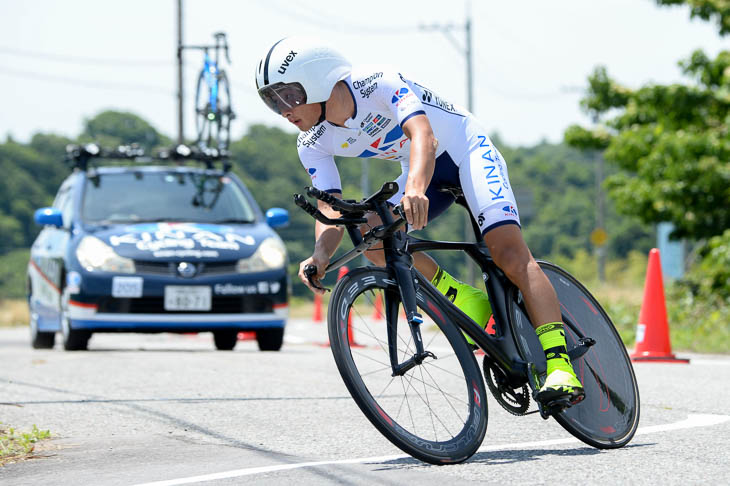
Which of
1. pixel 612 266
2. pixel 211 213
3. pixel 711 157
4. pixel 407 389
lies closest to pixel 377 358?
pixel 407 389

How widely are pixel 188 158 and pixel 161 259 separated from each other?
1.92 meters

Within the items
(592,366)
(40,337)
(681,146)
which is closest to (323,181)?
(592,366)

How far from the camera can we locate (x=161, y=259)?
962 cm

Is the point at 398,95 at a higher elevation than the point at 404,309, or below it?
higher

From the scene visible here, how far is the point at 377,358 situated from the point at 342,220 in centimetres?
68

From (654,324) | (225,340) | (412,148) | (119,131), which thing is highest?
(119,131)

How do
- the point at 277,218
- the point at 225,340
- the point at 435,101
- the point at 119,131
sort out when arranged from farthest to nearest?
the point at 119,131, the point at 225,340, the point at 277,218, the point at 435,101

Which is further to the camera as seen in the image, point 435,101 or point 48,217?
point 48,217

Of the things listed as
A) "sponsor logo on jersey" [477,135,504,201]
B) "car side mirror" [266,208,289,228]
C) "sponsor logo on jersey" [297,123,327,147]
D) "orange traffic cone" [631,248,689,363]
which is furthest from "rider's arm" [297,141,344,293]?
"car side mirror" [266,208,289,228]

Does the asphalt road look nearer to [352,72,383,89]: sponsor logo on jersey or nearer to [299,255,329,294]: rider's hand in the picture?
[299,255,329,294]: rider's hand

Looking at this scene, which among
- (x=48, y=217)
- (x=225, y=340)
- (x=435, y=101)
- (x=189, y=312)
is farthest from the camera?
(x=225, y=340)

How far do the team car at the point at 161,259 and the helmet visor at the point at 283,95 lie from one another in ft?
18.0

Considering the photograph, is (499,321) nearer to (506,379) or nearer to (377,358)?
(506,379)

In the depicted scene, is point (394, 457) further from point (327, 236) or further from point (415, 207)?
point (415, 207)
